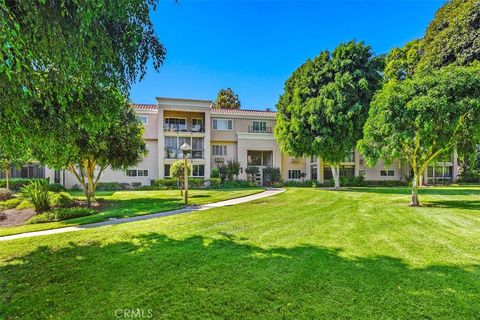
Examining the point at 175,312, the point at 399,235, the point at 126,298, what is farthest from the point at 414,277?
the point at 126,298

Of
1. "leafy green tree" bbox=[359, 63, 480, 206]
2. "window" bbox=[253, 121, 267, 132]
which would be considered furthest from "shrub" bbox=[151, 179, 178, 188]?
"leafy green tree" bbox=[359, 63, 480, 206]

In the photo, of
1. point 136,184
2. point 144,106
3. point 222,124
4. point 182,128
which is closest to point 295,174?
point 222,124

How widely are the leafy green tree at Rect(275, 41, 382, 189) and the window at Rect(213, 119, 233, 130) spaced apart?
881 centimetres

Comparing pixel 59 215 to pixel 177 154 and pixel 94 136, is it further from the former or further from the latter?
pixel 177 154

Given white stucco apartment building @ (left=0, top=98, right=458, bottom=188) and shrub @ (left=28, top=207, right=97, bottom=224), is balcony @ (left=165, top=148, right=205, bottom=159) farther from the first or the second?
shrub @ (left=28, top=207, right=97, bottom=224)

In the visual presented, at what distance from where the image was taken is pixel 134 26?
5.14 m

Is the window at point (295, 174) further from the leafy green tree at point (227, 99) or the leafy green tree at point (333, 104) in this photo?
the leafy green tree at point (227, 99)

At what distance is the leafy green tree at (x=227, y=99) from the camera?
49237mm

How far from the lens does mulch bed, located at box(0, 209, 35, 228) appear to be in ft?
36.3

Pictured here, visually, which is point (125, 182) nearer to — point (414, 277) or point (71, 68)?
point (71, 68)

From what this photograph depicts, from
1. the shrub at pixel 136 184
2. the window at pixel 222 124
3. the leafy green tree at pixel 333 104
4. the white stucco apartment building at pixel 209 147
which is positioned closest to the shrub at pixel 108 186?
the shrub at pixel 136 184

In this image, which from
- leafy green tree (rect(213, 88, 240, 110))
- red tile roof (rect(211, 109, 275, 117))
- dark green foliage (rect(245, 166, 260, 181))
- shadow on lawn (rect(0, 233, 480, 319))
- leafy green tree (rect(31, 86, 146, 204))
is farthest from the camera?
leafy green tree (rect(213, 88, 240, 110))

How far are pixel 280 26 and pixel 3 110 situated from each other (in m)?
15.8

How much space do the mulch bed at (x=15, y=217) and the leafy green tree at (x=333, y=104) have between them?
20676 millimetres
